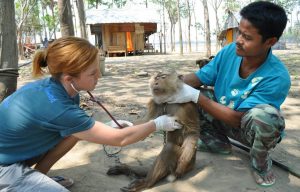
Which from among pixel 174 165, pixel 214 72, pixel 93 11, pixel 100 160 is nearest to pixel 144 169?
pixel 174 165

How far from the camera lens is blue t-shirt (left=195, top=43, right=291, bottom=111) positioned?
3061 mm

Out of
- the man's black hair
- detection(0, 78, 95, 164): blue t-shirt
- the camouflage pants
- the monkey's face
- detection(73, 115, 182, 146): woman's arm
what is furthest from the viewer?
the monkey's face

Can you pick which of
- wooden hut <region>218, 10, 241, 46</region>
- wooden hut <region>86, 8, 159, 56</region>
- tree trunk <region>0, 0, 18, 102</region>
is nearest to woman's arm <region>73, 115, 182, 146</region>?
tree trunk <region>0, 0, 18, 102</region>

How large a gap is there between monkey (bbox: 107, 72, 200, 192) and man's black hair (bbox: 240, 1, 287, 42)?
791mm

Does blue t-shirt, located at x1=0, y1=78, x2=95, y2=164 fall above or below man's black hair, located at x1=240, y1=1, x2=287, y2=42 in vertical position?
below

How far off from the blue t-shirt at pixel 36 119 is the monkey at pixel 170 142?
35.3 inches

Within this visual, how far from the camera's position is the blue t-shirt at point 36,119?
228 centimetres

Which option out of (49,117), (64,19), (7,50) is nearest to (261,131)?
(49,117)

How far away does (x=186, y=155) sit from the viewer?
312 centimetres

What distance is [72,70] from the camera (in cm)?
234

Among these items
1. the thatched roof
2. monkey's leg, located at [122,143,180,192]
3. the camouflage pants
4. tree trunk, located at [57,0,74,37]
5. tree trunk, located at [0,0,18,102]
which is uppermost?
the thatched roof

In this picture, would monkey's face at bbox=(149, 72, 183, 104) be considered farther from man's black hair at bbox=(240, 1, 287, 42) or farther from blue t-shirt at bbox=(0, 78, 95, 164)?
blue t-shirt at bbox=(0, 78, 95, 164)

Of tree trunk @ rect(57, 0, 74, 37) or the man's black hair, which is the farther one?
tree trunk @ rect(57, 0, 74, 37)

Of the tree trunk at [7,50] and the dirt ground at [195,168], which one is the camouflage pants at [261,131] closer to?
the dirt ground at [195,168]
